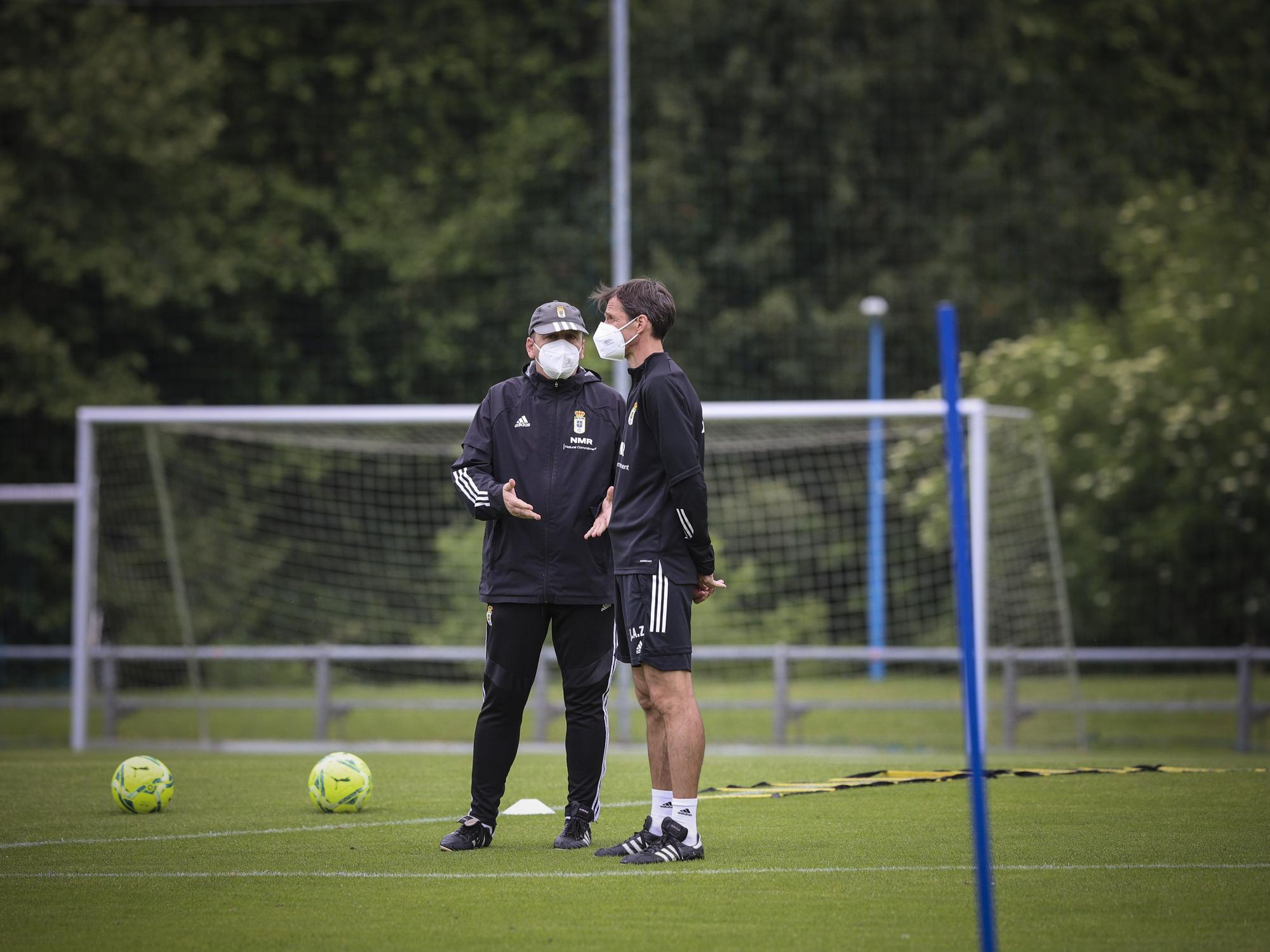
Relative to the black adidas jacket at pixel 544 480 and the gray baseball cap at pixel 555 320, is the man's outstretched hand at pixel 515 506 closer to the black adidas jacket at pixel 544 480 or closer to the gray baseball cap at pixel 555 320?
the black adidas jacket at pixel 544 480

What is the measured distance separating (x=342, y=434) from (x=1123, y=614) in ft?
39.4

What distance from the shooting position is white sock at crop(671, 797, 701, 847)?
6.68m

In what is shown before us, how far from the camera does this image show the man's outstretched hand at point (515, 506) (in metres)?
7.03

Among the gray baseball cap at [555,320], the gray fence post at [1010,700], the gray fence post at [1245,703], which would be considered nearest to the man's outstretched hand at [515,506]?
the gray baseball cap at [555,320]

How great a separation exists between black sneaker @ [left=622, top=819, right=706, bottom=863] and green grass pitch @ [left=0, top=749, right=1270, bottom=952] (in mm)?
105

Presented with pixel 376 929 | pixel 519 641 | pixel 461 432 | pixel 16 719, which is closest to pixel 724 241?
pixel 461 432

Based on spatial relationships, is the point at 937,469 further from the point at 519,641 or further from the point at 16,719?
the point at 519,641

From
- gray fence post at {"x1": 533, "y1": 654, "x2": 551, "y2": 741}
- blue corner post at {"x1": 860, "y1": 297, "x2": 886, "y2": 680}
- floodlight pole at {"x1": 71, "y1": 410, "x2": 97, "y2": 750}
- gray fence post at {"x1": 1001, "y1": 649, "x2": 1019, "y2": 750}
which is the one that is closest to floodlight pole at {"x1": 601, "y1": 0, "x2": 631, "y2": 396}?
blue corner post at {"x1": 860, "y1": 297, "x2": 886, "y2": 680}

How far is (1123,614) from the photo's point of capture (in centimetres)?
2542

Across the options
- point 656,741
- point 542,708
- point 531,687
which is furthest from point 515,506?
point 542,708

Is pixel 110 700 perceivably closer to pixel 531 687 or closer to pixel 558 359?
pixel 531 687

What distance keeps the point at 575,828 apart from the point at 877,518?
13.5 m

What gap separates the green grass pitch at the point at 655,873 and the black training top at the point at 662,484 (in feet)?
3.89

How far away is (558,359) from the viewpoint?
23.7 ft
